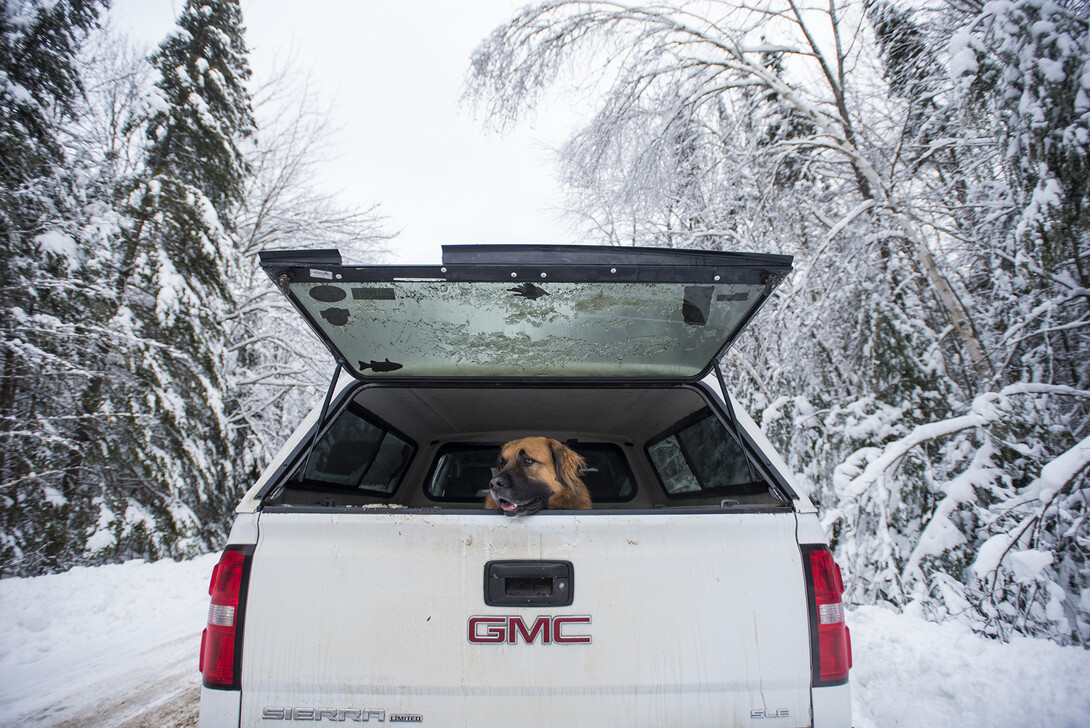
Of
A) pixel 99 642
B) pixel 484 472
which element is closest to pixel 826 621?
pixel 484 472

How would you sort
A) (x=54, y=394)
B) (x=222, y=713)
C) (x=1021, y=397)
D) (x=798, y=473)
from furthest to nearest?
1. (x=54, y=394)
2. (x=798, y=473)
3. (x=1021, y=397)
4. (x=222, y=713)

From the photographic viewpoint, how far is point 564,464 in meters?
3.03

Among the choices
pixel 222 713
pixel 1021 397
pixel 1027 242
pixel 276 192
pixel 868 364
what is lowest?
pixel 222 713

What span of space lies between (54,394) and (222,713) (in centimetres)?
974

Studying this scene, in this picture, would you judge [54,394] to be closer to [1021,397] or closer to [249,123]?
[249,123]

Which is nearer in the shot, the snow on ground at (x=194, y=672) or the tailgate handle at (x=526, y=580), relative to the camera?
the tailgate handle at (x=526, y=580)

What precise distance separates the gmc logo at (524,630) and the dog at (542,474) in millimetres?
986

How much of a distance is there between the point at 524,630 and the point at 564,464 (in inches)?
60.5

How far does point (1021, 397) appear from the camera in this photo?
4.02 meters

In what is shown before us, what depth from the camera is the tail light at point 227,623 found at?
59.2 inches

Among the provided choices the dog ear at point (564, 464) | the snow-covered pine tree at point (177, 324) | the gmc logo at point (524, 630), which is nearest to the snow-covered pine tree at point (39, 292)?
the snow-covered pine tree at point (177, 324)

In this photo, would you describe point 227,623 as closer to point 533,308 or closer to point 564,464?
point 533,308

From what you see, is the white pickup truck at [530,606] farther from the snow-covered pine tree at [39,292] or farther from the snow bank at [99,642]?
the snow-covered pine tree at [39,292]

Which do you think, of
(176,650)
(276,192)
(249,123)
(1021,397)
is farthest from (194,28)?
(1021,397)
